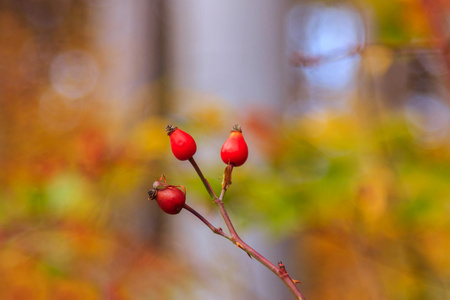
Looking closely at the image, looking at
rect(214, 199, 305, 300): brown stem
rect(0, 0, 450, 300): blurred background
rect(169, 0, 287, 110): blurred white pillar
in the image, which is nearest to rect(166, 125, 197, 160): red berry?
rect(214, 199, 305, 300): brown stem

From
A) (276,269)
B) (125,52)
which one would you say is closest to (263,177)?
(276,269)

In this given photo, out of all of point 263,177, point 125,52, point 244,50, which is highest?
point 244,50

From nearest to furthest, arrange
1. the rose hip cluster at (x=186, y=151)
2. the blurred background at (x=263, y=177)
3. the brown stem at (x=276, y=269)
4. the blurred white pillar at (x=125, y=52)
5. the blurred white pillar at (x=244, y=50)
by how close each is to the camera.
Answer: the brown stem at (x=276, y=269), the rose hip cluster at (x=186, y=151), the blurred background at (x=263, y=177), the blurred white pillar at (x=244, y=50), the blurred white pillar at (x=125, y=52)

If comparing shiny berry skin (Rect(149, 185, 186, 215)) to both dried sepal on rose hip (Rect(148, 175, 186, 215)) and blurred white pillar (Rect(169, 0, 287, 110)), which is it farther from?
blurred white pillar (Rect(169, 0, 287, 110))

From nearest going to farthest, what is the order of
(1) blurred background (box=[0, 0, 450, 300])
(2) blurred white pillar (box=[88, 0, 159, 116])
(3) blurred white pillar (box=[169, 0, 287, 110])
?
(1) blurred background (box=[0, 0, 450, 300]), (3) blurred white pillar (box=[169, 0, 287, 110]), (2) blurred white pillar (box=[88, 0, 159, 116])

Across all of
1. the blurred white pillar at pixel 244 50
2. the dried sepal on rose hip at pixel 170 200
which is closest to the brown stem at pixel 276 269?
the dried sepal on rose hip at pixel 170 200

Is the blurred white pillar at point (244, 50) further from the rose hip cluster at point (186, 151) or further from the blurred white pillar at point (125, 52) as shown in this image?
the blurred white pillar at point (125, 52)

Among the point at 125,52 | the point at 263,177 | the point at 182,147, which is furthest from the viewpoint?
the point at 125,52

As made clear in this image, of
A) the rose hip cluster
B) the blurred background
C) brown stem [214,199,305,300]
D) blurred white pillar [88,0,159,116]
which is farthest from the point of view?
blurred white pillar [88,0,159,116]

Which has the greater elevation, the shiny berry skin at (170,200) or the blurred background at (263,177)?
the shiny berry skin at (170,200)

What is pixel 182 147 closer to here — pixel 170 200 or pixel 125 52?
pixel 170 200

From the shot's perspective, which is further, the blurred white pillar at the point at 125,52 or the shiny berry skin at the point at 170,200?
the blurred white pillar at the point at 125,52
